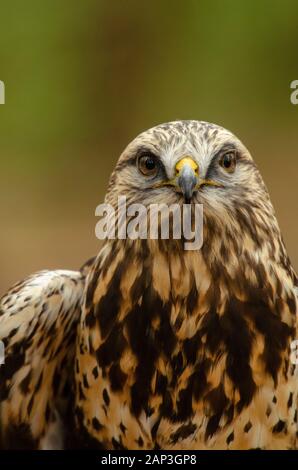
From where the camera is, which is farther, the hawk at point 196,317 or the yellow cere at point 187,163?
the hawk at point 196,317

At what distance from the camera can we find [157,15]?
7.73 m

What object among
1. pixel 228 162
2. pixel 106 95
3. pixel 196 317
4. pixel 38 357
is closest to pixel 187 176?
pixel 228 162

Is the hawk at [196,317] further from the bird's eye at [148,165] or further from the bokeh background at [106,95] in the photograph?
the bokeh background at [106,95]

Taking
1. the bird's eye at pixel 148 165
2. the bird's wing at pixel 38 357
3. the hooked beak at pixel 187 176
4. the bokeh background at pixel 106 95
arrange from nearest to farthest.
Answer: the hooked beak at pixel 187 176 < the bird's eye at pixel 148 165 < the bird's wing at pixel 38 357 < the bokeh background at pixel 106 95

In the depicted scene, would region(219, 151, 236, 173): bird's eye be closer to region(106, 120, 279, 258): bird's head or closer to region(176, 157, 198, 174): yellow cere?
region(106, 120, 279, 258): bird's head

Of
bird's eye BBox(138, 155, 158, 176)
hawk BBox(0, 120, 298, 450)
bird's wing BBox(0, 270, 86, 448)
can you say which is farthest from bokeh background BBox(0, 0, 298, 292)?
bird's eye BBox(138, 155, 158, 176)

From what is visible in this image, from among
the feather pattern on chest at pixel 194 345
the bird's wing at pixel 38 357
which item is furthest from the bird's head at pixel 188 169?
the bird's wing at pixel 38 357

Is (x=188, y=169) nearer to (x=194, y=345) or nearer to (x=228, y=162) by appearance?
(x=228, y=162)

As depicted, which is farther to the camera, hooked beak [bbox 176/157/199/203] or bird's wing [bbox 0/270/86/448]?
bird's wing [bbox 0/270/86/448]

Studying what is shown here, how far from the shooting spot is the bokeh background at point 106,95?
24.1 ft

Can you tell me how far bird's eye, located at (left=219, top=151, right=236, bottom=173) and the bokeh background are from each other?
4.32m

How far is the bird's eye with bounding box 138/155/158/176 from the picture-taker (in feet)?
9.26

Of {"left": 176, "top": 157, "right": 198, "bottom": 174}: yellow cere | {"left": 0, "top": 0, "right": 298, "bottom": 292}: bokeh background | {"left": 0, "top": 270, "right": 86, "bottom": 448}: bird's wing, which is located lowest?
{"left": 0, "top": 270, "right": 86, "bottom": 448}: bird's wing

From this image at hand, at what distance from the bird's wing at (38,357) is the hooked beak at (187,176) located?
67 cm
